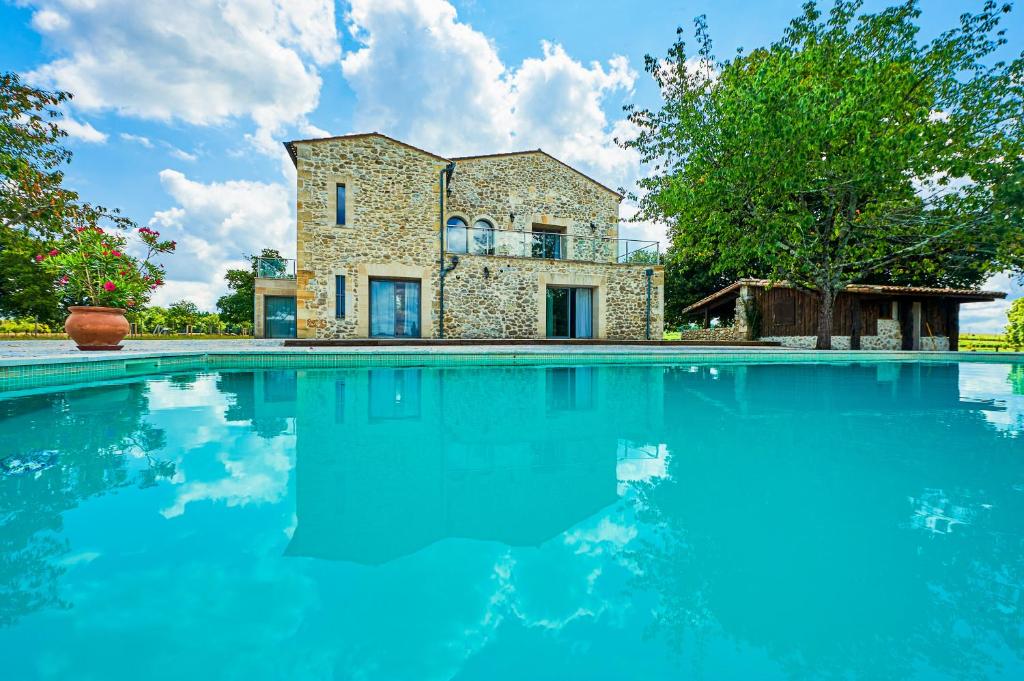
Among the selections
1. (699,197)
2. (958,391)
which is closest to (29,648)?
(958,391)

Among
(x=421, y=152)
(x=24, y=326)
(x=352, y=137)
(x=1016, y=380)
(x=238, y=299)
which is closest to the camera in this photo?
(x=1016, y=380)

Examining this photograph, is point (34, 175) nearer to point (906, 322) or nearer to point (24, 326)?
point (24, 326)

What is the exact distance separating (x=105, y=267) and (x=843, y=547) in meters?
11.1

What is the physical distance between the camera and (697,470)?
286cm

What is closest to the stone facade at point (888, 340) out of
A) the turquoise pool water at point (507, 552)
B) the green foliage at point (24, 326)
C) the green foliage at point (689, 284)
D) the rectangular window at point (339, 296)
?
the green foliage at point (689, 284)

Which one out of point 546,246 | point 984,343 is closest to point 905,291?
point 984,343

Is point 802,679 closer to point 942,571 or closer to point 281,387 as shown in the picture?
point 942,571

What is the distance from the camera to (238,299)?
2511 cm

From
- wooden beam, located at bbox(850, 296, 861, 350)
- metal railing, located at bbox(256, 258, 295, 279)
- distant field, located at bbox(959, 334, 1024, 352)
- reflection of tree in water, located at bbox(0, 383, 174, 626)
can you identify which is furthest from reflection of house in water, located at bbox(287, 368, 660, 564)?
distant field, located at bbox(959, 334, 1024, 352)

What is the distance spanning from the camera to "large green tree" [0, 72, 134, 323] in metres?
11.9

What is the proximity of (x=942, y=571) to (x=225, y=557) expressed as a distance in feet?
9.26

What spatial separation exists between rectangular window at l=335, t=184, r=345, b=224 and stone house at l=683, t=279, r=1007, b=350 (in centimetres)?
1517

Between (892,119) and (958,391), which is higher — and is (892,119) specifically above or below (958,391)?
above

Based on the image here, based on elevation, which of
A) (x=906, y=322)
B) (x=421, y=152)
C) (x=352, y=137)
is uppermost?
(x=352, y=137)
